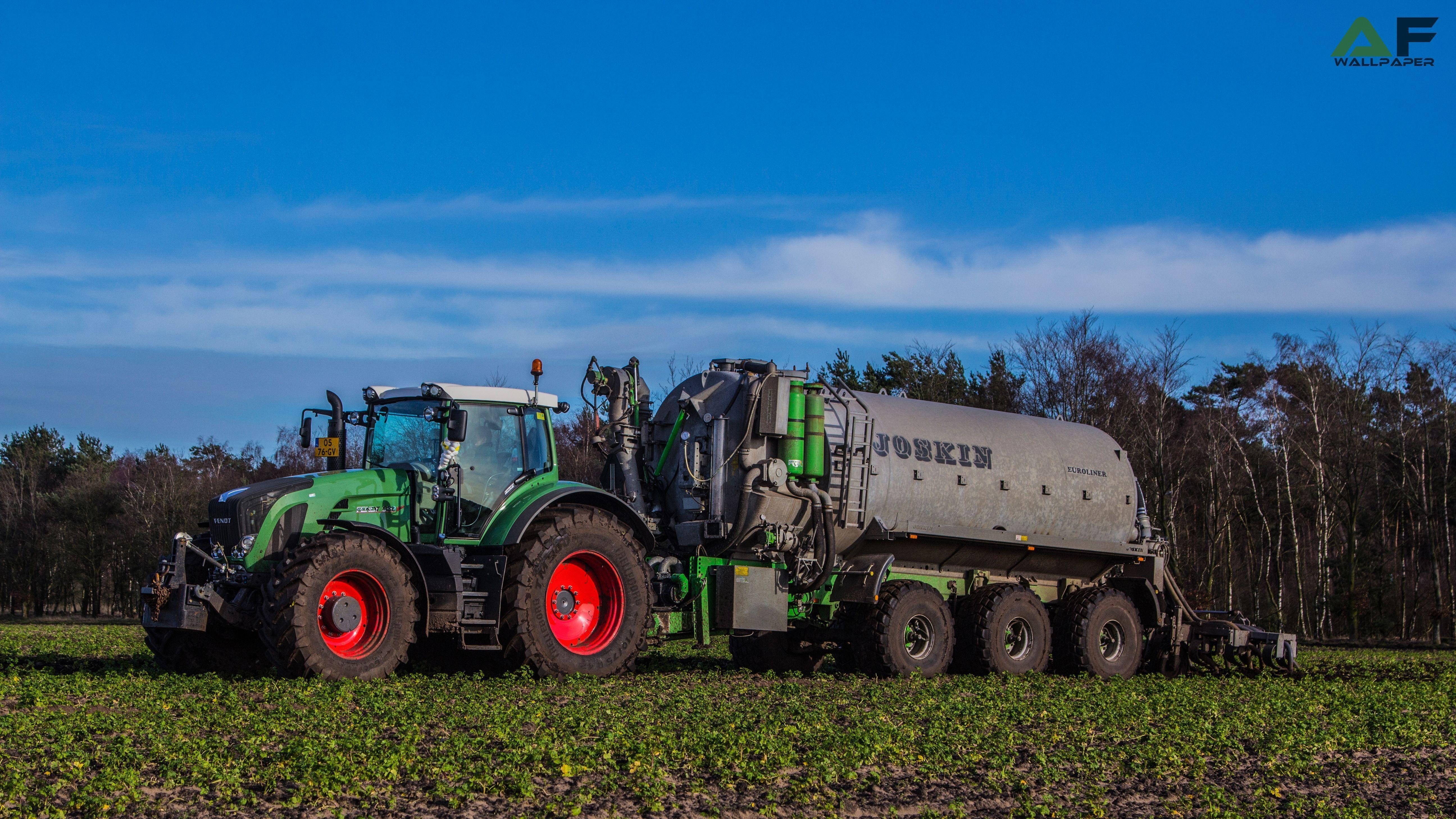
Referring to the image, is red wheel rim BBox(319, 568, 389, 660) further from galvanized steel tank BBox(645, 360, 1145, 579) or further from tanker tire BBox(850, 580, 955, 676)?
tanker tire BBox(850, 580, 955, 676)

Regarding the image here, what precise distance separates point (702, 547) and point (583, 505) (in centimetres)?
178

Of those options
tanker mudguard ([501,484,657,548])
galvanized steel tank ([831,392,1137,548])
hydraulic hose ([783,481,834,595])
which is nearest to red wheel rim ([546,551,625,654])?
tanker mudguard ([501,484,657,548])

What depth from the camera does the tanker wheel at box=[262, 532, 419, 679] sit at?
420 inches

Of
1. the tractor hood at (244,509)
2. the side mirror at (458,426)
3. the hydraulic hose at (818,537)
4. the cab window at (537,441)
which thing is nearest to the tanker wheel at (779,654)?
the hydraulic hose at (818,537)

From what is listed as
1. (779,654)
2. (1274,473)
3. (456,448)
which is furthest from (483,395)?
(1274,473)

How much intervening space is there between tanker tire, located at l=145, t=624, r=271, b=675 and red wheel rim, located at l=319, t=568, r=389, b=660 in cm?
135

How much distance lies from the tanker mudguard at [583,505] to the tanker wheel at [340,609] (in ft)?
3.93

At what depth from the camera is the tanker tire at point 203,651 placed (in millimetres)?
12125

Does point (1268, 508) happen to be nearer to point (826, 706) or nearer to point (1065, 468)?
point (1065, 468)

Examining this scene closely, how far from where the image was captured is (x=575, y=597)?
13.1 m

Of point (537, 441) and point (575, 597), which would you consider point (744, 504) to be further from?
point (537, 441)

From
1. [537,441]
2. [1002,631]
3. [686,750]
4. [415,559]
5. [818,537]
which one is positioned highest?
[537,441]

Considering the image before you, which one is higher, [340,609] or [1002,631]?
[340,609]

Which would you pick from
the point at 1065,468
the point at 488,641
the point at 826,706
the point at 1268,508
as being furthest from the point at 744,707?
the point at 1268,508
